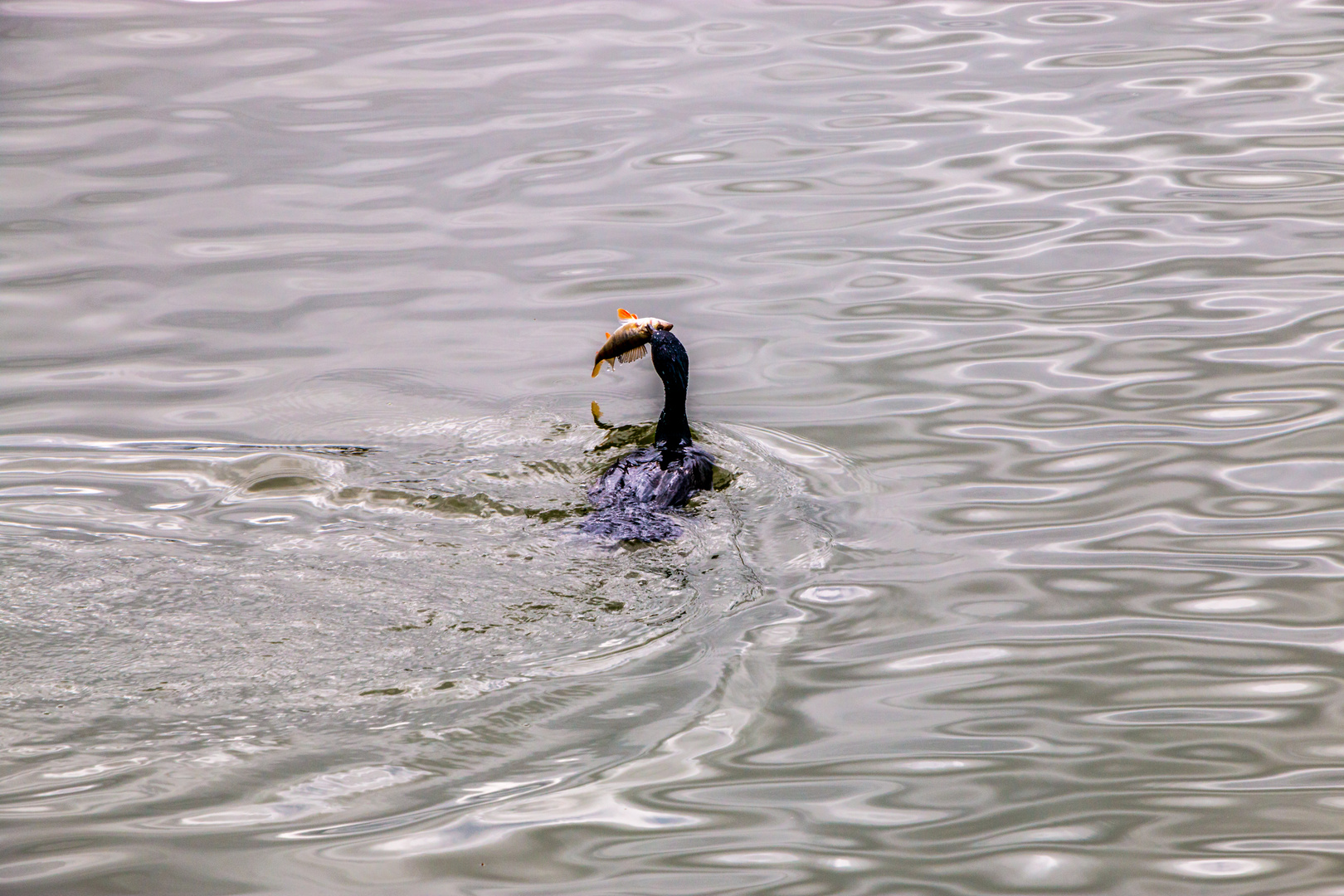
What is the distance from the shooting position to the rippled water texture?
13.2ft

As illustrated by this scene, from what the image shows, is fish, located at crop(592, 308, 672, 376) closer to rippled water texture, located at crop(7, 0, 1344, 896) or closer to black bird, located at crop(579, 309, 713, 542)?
black bird, located at crop(579, 309, 713, 542)

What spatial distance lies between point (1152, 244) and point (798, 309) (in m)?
2.61

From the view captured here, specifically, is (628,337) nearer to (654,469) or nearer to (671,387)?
(671,387)

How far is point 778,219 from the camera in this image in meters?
9.47

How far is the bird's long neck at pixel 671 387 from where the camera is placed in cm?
647

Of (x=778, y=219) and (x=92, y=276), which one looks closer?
(x=92, y=276)

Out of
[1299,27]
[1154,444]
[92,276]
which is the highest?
[1299,27]

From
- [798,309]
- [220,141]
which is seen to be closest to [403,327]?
[798,309]

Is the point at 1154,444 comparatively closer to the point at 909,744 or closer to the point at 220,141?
the point at 909,744

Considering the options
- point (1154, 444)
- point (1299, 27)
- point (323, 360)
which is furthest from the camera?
point (1299, 27)

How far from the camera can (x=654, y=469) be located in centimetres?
612

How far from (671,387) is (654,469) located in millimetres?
555

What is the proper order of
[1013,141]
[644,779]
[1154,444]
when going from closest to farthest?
[644,779]
[1154,444]
[1013,141]

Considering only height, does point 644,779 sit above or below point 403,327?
below
